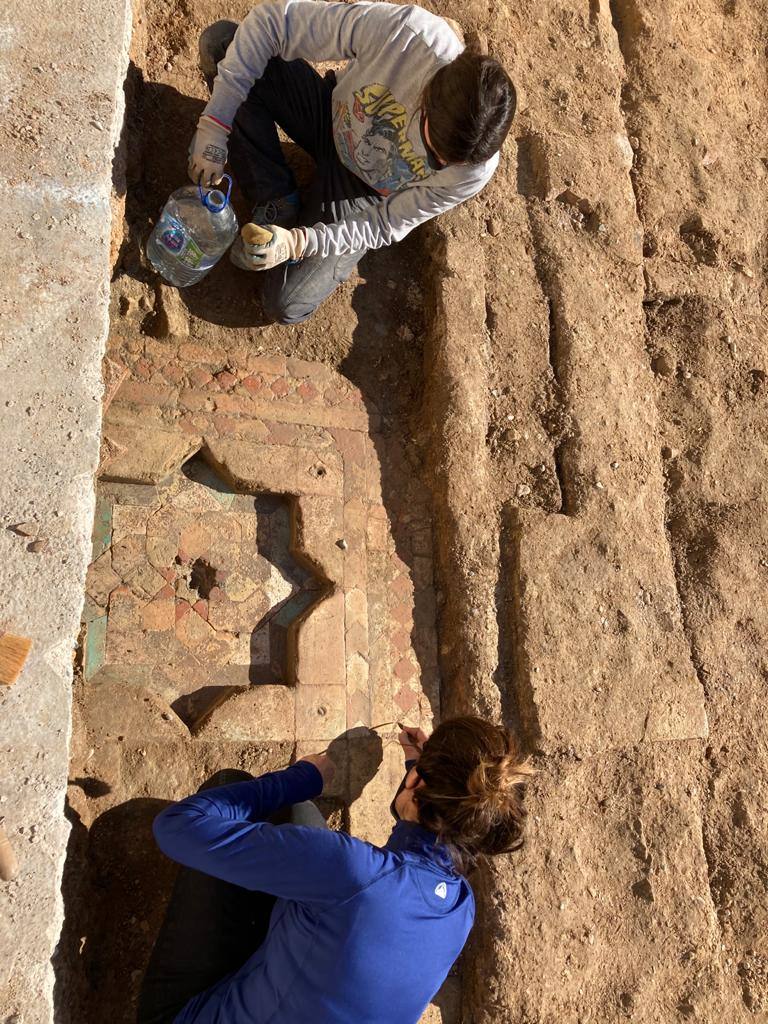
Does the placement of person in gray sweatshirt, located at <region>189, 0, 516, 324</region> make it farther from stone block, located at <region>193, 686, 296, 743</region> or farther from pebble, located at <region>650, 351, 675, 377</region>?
stone block, located at <region>193, 686, 296, 743</region>

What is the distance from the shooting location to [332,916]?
187cm

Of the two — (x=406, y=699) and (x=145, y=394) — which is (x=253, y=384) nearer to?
(x=145, y=394)

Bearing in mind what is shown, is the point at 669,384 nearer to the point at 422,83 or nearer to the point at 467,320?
the point at 467,320

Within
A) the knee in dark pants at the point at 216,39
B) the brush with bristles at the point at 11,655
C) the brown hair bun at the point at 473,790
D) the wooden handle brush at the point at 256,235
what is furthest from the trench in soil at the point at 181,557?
the brown hair bun at the point at 473,790

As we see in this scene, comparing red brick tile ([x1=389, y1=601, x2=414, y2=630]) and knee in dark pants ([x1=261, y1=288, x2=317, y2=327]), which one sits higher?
knee in dark pants ([x1=261, y1=288, x2=317, y2=327])

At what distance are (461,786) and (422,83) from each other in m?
2.02

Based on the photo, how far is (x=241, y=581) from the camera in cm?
285

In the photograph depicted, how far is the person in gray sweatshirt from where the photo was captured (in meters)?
2.37

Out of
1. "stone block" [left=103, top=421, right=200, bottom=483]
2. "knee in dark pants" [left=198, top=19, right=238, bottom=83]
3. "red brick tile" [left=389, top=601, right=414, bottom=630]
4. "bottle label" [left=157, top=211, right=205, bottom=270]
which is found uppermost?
"knee in dark pants" [left=198, top=19, right=238, bottom=83]

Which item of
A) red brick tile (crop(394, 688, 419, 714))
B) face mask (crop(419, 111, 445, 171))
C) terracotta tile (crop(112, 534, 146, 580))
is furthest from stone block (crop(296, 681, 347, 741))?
face mask (crop(419, 111, 445, 171))

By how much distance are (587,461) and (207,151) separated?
173cm

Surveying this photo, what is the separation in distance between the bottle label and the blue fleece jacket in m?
1.74

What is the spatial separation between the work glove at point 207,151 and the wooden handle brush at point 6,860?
203cm

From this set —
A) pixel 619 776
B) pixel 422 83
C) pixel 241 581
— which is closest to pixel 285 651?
pixel 241 581
